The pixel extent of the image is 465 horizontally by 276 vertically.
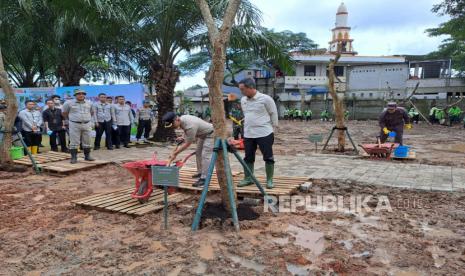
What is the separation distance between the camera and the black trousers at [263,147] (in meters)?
5.60

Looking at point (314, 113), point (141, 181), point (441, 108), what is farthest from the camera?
point (314, 113)

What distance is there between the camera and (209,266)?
347cm

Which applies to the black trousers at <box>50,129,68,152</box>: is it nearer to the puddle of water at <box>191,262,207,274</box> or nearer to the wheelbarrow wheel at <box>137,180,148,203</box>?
the wheelbarrow wheel at <box>137,180,148,203</box>

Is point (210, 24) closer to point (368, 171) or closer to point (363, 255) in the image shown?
point (363, 255)

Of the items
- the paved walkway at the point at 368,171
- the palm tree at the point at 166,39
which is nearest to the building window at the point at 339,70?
the palm tree at the point at 166,39

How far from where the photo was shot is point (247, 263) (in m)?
3.53

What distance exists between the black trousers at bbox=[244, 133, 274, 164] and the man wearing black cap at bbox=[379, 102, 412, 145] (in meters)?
5.08

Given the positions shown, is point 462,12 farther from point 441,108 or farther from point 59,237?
point 59,237

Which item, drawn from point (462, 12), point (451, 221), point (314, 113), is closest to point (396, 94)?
point (314, 113)

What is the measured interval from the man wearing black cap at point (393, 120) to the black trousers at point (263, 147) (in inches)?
200

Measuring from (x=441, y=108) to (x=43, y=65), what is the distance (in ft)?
82.4

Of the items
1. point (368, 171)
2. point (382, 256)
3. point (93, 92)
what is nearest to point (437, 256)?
point (382, 256)

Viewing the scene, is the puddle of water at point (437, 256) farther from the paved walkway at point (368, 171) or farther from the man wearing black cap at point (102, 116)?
the man wearing black cap at point (102, 116)

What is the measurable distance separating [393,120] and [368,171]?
9.03 feet
